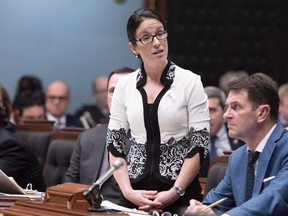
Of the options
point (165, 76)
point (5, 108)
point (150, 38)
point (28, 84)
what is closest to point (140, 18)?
point (150, 38)

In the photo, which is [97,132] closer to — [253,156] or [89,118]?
[253,156]

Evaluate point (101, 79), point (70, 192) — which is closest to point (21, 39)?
point (101, 79)

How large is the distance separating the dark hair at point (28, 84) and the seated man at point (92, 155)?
412 centimetres

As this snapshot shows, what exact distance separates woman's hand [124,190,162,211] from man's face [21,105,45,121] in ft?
16.2

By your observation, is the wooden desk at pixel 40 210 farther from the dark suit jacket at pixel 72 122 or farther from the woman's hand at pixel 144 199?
the dark suit jacket at pixel 72 122

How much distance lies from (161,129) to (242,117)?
1.45ft

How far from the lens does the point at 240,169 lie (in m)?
4.08

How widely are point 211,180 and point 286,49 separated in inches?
271

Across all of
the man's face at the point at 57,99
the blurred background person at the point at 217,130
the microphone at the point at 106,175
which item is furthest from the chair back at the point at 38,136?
the microphone at the point at 106,175

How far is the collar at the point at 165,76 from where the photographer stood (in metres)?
4.36

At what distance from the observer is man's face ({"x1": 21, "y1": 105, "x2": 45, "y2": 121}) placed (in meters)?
9.12

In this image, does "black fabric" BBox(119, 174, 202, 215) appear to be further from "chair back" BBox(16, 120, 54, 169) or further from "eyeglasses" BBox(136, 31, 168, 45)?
"chair back" BBox(16, 120, 54, 169)

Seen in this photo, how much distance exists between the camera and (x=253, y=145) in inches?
158

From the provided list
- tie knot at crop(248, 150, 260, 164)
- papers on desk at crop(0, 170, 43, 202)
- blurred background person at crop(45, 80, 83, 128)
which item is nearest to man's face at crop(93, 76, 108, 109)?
blurred background person at crop(45, 80, 83, 128)
